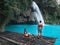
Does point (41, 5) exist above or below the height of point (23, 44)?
above

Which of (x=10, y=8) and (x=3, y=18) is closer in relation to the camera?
(x=10, y=8)

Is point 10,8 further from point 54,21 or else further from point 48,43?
point 54,21

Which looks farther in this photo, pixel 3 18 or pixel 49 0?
pixel 49 0

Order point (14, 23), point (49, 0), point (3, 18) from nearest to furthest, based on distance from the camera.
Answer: point (3, 18)
point (14, 23)
point (49, 0)

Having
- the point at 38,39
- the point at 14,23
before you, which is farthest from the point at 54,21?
the point at 38,39

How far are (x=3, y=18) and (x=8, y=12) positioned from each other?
2.68 meters

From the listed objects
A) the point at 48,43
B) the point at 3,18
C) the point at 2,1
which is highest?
the point at 2,1

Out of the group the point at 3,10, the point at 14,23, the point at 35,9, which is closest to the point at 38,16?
the point at 35,9

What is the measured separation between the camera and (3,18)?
22297mm

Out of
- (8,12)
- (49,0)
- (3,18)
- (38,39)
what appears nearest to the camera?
(38,39)

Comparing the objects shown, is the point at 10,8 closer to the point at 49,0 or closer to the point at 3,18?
the point at 3,18

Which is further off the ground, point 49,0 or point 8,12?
point 49,0

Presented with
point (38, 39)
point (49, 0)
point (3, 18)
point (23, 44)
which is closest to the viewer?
point (23, 44)

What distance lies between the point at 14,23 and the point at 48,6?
8.62 metres
